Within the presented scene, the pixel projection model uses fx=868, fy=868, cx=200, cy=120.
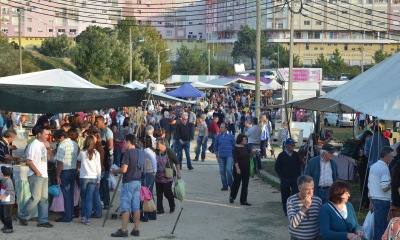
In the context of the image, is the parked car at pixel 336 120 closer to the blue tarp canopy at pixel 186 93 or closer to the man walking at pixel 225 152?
the blue tarp canopy at pixel 186 93

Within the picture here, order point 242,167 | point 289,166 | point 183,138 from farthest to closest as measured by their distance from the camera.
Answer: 1. point 183,138
2. point 242,167
3. point 289,166

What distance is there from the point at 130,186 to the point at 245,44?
117 meters

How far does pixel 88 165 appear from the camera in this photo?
46.9 feet

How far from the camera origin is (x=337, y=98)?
570 inches

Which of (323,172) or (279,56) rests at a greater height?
(323,172)

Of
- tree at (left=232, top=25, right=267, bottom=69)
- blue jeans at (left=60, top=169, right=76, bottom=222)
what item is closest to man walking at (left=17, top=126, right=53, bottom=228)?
blue jeans at (left=60, top=169, right=76, bottom=222)

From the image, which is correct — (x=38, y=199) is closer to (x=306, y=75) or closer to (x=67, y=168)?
(x=67, y=168)

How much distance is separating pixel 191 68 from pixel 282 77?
7782cm

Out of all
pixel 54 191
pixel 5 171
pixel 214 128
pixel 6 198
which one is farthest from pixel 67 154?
pixel 214 128

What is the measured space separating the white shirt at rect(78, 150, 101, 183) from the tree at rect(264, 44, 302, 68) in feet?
310

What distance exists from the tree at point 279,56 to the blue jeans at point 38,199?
94.7 m

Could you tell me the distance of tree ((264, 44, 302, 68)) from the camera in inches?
4377

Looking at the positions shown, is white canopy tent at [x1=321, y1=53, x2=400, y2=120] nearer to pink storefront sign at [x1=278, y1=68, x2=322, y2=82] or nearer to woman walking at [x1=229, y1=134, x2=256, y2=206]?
woman walking at [x1=229, y1=134, x2=256, y2=206]

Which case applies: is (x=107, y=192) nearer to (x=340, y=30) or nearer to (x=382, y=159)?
(x=382, y=159)
